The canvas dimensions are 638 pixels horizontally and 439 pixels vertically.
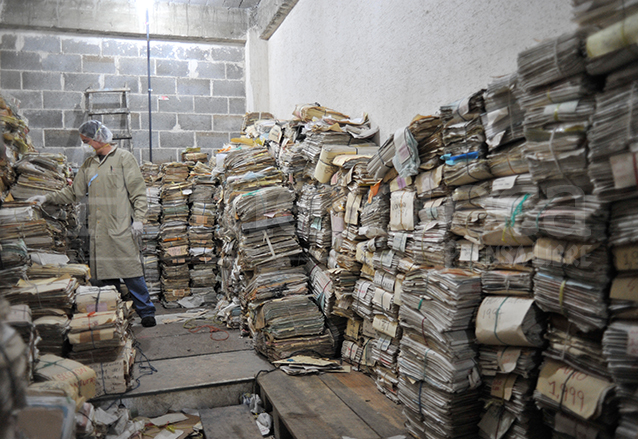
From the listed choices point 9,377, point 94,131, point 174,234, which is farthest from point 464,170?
point 174,234

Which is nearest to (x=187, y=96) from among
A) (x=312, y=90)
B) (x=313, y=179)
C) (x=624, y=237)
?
(x=312, y=90)

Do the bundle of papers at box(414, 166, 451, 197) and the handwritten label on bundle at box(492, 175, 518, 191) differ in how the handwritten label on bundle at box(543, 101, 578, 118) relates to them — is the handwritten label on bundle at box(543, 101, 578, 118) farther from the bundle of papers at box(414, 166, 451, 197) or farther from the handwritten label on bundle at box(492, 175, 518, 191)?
the bundle of papers at box(414, 166, 451, 197)

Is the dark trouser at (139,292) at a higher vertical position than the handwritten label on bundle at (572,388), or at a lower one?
lower

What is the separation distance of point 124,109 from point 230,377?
5.52 m

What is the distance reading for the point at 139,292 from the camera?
493cm

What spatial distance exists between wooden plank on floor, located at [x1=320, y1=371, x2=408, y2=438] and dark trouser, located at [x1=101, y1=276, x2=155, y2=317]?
7.87 ft

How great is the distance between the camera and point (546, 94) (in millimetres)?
1766

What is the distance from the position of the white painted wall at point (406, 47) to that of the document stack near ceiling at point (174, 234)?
223cm

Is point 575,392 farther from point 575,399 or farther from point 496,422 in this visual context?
point 496,422

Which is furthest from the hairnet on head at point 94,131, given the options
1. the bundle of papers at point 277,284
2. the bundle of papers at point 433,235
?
the bundle of papers at point 433,235

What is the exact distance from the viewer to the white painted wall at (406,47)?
2430mm

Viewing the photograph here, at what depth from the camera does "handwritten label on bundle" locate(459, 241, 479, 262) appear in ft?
7.86

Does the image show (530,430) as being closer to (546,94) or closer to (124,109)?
(546,94)

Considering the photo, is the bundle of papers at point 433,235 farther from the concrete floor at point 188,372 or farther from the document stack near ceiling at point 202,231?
the document stack near ceiling at point 202,231
